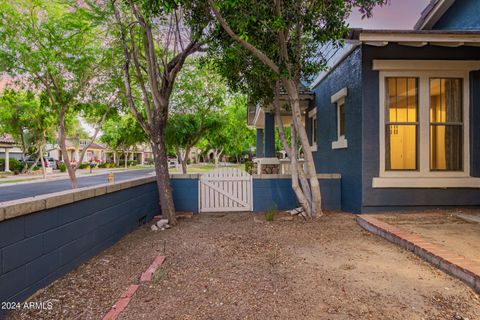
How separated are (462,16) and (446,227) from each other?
18.8ft

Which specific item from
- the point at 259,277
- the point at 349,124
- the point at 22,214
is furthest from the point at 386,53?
the point at 22,214

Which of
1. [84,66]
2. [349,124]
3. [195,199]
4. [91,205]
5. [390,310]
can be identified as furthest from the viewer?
[84,66]

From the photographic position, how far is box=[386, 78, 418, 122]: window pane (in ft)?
20.8

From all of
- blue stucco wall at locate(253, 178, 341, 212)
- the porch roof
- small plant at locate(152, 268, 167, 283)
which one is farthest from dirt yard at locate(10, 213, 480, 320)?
the porch roof

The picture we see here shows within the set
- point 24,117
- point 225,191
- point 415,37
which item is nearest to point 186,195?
point 225,191

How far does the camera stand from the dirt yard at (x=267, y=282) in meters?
2.65

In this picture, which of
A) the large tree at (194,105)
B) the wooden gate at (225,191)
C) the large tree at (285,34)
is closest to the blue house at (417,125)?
the large tree at (285,34)

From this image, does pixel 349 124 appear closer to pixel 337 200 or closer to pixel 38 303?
pixel 337 200

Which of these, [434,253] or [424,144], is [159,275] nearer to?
[434,253]

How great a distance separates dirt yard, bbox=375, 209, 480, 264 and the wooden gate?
3278mm

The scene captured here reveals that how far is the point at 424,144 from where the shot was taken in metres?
6.16

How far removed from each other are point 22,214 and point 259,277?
108 inches

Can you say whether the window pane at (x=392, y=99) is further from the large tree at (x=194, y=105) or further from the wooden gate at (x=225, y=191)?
the large tree at (x=194, y=105)

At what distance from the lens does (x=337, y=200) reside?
23.8 feet
